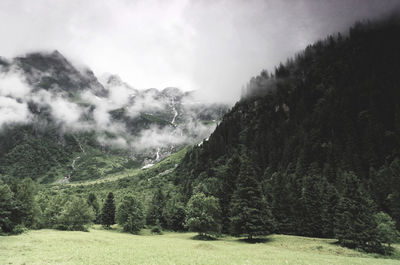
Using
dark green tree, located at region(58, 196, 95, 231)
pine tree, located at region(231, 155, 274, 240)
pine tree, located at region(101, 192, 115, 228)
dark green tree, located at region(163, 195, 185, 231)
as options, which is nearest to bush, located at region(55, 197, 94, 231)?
dark green tree, located at region(58, 196, 95, 231)

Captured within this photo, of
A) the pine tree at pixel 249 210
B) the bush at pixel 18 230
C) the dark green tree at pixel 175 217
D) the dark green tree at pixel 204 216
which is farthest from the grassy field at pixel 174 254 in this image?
the dark green tree at pixel 175 217

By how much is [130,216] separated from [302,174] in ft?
278

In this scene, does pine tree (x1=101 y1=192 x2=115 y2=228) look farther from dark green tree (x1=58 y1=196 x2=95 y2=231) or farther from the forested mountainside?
the forested mountainside

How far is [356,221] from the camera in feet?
146

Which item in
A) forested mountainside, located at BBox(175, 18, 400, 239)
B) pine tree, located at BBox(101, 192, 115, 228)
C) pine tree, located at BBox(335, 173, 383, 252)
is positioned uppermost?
forested mountainside, located at BBox(175, 18, 400, 239)

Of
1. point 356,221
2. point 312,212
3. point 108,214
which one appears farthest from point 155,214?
point 356,221

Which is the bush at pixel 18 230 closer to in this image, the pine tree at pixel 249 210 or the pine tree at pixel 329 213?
the pine tree at pixel 249 210

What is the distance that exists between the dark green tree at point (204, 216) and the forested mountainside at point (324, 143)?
14.6 feet

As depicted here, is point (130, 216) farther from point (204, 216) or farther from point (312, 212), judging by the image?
point (312, 212)

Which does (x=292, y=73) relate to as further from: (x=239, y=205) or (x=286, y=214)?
(x=239, y=205)

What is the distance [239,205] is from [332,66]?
147m

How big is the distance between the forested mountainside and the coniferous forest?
0.44m

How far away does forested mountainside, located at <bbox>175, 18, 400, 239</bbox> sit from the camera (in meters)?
63.5

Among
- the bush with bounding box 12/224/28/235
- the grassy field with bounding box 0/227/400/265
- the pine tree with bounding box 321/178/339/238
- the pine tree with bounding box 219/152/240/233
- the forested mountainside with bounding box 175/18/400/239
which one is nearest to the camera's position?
the grassy field with bounding box 0/227/400/265
